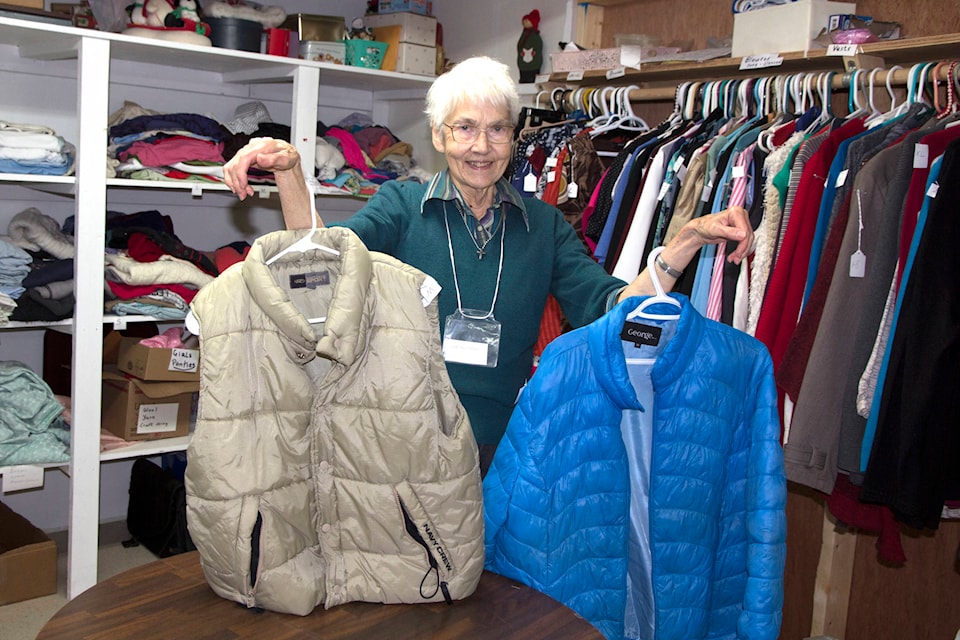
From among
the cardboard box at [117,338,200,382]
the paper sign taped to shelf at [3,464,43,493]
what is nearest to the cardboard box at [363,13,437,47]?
the cardboard box at [117,338,200,382]

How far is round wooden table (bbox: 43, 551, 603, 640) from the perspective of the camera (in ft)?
4.57

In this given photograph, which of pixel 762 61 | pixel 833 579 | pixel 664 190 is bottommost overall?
pixel 833 579

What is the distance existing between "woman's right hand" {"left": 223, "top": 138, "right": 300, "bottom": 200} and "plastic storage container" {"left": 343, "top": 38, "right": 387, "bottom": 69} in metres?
2.23

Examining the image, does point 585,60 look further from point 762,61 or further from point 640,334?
point 640,334

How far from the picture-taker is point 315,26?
369 centimetres

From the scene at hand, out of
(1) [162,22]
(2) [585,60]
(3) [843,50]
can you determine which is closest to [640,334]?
(3) [843,50]

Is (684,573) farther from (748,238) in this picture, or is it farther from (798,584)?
(798,584)

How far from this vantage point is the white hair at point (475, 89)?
1.94 meters

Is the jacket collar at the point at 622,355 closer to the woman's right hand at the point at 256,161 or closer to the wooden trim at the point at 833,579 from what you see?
the woman's right hand at the point at 256,161

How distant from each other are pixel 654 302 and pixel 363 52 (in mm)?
2377

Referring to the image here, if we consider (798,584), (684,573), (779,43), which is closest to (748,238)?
(684,573)

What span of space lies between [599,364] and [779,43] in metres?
1.56

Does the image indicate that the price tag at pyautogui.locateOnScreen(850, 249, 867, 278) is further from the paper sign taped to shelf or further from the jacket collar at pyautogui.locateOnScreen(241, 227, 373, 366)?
the paper sign taped to shelf

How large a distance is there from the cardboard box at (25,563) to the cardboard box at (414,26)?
2.40 m
